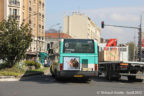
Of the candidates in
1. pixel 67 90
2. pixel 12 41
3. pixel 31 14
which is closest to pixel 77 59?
pixel 67 90

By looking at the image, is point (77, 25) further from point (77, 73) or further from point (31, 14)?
point (77, 73)

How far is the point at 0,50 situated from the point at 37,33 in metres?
46.0

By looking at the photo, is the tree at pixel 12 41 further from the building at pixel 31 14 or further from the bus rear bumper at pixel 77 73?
the building at pixel 31 14

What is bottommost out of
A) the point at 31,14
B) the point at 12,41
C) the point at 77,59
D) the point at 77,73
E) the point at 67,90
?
the point at 67,90

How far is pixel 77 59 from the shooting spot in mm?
19062

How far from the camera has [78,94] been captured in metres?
12.8

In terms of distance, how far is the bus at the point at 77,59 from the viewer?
61.9 ft

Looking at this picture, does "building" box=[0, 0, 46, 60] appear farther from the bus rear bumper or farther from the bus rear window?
the bus rear bumper

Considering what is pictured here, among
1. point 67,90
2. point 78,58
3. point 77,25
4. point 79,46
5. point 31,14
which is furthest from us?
point 77,25

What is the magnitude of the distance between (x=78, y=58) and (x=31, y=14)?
50322mm

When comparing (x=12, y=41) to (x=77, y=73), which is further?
(x=12, y=41)

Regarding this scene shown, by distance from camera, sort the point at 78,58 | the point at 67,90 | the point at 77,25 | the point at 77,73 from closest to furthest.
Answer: the point at 67,90
the point at 77,73
the point at 78,58
the point at 77,25

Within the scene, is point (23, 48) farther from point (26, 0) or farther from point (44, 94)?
point (26, 0)

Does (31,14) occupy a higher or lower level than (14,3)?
lower
